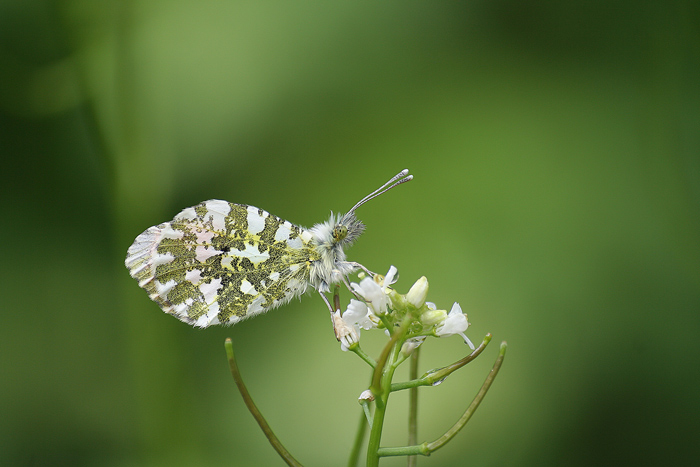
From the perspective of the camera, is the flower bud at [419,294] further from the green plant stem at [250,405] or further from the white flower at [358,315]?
the green plant stem at [250,405]

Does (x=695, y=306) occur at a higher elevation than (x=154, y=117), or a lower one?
lower

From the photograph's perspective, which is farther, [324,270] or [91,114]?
[91,114]

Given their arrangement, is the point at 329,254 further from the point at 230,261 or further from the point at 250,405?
the point at 250,405

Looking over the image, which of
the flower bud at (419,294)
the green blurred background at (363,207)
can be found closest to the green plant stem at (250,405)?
the flower bud at (419,294)

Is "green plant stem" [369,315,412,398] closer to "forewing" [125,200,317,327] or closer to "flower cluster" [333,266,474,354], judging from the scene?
"flower cluster" [333,266,474,354]

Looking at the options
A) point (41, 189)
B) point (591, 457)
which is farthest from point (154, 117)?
point (591, 457)

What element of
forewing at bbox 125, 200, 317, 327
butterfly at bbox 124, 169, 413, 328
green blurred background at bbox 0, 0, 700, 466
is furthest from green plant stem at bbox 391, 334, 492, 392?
green blurred background at bbox 0, 0, 700, 466

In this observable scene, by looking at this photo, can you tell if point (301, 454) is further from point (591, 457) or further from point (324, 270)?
point (591, 457)
